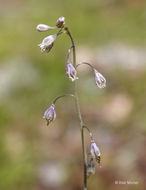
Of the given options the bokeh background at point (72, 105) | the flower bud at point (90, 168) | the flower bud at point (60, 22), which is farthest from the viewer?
the bokeh background at point (72, 105)

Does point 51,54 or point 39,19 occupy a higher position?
point 39,19

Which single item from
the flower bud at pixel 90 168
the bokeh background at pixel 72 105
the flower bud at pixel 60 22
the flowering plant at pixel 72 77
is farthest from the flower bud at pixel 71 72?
the bokeh background at pixel 72 105

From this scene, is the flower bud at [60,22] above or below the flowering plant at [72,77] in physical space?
above

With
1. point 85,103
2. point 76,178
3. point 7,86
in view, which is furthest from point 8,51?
point 76,178

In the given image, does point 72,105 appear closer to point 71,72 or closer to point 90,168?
point 90,168

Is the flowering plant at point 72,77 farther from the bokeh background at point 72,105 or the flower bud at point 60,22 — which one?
the bokeh background at point 72,105

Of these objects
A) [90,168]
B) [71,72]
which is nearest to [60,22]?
[71,72]

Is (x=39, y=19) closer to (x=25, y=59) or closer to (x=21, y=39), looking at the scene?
(x=21, y=39)

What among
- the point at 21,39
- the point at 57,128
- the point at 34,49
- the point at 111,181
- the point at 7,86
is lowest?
the point at 111,181
